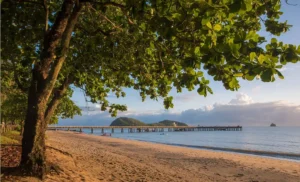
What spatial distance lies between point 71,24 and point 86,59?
6.31ft

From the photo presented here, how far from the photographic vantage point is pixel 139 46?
706 cm

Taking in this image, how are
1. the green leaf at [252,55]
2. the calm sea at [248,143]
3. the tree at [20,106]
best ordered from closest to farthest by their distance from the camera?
the green leaf at [252,55] → the tree at [20,106] → the calm sea at [248,143]

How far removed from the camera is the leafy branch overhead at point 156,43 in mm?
3592

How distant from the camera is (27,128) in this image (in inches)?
259

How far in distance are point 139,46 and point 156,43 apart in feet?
3.57

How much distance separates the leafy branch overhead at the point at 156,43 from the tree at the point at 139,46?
Answer: 1 centimetres

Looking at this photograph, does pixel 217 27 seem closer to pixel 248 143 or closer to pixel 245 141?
pixel 248 143

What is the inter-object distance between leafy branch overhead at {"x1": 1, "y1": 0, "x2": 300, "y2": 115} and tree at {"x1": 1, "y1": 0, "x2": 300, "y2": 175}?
13 mm

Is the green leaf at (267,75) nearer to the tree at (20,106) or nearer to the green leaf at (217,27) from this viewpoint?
the green leaf at (217,27)

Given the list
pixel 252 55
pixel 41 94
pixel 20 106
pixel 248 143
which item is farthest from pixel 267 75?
pixel 248 143

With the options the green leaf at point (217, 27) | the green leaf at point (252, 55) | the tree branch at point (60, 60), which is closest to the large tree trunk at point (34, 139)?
the tree branch at point (60, 60)

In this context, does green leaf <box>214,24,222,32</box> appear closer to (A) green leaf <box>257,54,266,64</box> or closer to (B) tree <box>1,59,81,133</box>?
(A) green leaf <box>257,54,266,64</box>

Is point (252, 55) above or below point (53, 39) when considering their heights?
below

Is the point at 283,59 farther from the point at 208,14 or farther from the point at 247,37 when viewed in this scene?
the point at 208,14
